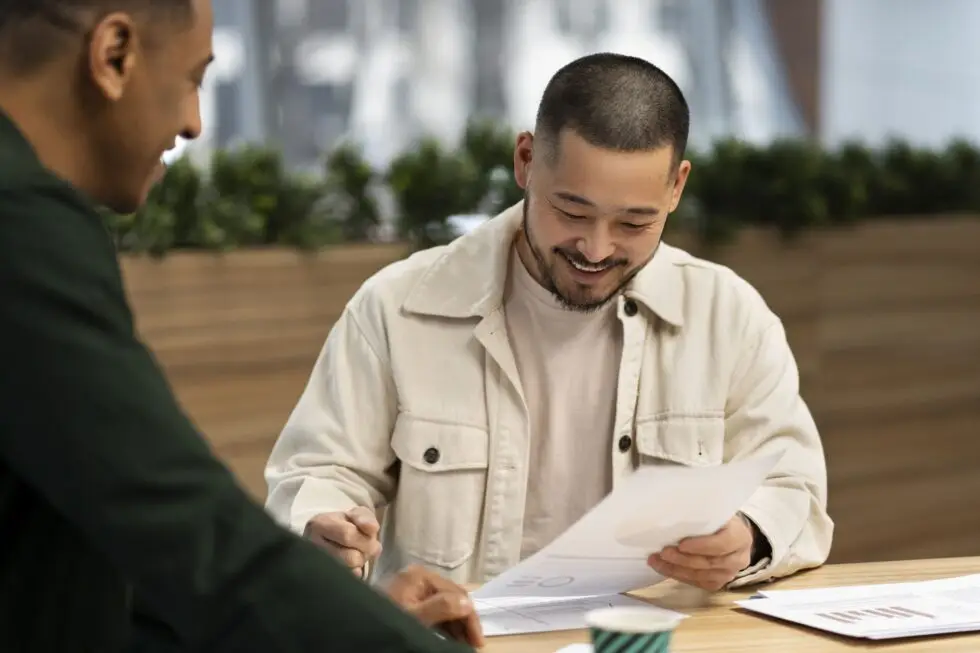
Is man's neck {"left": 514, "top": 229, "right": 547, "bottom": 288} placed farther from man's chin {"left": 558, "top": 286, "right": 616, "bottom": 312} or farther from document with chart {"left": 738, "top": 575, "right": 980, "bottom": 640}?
document with chart {"left": 738, "top": 575, "right": 980, "bottom": 640}

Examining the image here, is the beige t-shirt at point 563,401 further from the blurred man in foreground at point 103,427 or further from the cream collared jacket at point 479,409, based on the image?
the blurred man in foreground at point 103,427

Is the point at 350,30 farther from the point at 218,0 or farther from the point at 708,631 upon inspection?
the point at 708,631

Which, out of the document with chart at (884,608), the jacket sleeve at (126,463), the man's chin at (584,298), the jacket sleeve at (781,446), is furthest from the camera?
the man's chin at (584,298)

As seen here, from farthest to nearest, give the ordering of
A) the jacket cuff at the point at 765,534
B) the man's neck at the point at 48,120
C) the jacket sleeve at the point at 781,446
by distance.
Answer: the jacket sleeve at the point at 781,446 < the jacket cuff at the point at 765,534 < the man's neck at the point at 48,120

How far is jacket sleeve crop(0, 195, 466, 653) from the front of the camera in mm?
876

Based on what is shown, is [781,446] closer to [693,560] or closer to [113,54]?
[693,560]

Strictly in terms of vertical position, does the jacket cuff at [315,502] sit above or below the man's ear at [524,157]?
below

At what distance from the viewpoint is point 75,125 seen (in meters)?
0.99

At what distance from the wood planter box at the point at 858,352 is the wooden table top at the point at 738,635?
2047mm

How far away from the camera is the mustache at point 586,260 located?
2.11m

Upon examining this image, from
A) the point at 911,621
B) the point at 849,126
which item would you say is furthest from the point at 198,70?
the point at 849,126

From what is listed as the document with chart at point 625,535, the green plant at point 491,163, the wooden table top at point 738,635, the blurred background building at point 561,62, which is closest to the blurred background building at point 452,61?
the blurred background building at point 561,62

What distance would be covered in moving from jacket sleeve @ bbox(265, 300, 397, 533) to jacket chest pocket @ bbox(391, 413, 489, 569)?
0.13ft

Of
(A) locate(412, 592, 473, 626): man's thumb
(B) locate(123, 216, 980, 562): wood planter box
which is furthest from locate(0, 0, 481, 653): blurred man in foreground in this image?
(B) locate(123, 216, 980, 562): wood planter box
